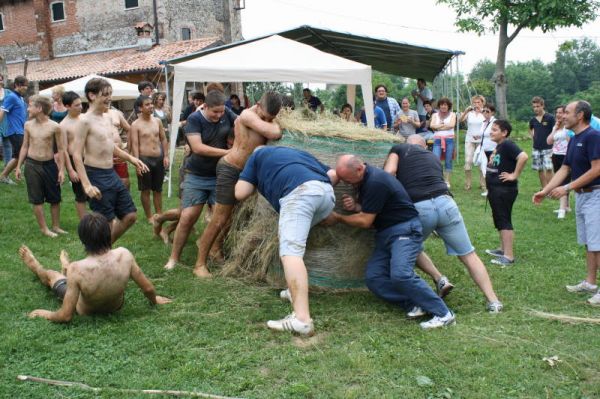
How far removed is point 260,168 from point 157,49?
22703 millimetres

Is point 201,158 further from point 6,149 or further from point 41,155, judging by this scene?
point 6,149

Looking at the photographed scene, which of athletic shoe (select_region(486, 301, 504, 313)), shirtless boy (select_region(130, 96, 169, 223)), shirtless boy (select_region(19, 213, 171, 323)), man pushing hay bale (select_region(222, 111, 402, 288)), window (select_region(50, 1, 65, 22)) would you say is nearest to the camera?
shirtless boy (select_region(19, 213, 171, 323))

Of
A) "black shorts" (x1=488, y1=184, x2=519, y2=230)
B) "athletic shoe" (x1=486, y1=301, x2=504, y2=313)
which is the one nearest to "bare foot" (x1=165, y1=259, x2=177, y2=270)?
"athletic shoe" (x1=486, y1=301, x2=504, y2=313)

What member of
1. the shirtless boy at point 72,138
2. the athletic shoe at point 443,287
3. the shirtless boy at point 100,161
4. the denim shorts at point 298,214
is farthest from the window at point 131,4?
the athletic shoe at point 443,287

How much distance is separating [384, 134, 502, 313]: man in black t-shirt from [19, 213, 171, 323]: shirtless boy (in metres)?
2.31

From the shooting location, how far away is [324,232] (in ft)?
15.8

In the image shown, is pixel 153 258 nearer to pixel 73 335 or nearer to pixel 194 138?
pixel 194 138

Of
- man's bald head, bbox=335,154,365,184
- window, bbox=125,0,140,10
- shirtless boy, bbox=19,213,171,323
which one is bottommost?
shirtless boy, bbox=19,213,171,323

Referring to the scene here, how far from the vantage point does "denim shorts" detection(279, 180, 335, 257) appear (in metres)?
4.11

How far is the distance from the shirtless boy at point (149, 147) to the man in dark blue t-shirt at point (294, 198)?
10.7 ft

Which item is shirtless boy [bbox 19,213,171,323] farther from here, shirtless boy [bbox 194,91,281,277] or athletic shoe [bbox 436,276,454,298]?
athletic shoe [bbox 436,276,454,298]

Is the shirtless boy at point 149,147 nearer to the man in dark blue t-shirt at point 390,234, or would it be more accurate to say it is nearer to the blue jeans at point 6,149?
the man in dark blue t-shirt at point 390,234

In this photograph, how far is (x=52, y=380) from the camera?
3.22m

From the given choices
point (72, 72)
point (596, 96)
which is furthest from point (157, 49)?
point (596, 96)
